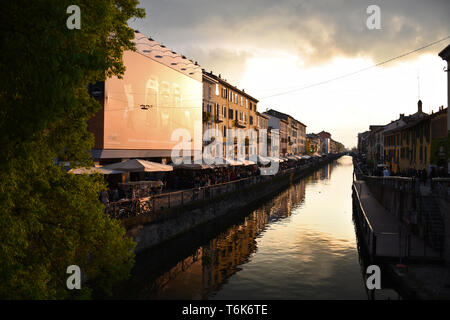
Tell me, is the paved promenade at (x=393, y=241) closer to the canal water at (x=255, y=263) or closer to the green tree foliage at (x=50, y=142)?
the canal water at (x=255, y=263)

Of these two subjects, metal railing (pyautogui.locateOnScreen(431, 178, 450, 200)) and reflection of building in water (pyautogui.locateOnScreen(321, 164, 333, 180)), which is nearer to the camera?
metal railing (pyautogui.locateOnScreen(431, 178, 450, 200))

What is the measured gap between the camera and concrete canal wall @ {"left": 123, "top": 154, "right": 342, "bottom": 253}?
1739 cm

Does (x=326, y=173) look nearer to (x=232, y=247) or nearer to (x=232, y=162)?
(x=232, y=162)

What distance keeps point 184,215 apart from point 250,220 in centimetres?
995

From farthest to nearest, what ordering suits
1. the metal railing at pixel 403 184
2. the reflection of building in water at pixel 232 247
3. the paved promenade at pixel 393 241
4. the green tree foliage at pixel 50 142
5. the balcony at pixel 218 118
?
the balcony at pixel 218 118, the metal railing at pixel 403 184, the reflection of building in water at pixel 232 247, the paved promenade at pixel 393 241, the green tree foliage at pixel 50 142

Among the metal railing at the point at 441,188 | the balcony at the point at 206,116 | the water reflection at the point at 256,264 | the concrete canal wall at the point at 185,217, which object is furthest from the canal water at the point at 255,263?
the balcony at the point at 206,116

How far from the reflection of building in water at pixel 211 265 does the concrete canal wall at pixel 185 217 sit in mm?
1828

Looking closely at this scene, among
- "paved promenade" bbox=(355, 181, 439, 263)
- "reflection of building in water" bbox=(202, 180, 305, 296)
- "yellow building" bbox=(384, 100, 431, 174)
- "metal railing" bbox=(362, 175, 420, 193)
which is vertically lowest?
"reflection of building in water" bbox=(202, 180, 305, 296)

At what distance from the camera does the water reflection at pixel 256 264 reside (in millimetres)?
14664

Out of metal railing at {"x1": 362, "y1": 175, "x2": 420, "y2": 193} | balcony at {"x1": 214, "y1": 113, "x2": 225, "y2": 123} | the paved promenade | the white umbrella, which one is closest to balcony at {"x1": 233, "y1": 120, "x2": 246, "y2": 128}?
balcony at {"x1": 214, "y1": 113, "x2": 225, "y2": 123}

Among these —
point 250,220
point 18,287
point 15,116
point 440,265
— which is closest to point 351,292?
point 440,265

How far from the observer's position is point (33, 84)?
487cm

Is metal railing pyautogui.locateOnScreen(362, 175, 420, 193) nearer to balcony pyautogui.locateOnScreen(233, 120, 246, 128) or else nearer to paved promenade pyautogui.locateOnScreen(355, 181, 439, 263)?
paved promenade pyautogui.locateOnScreen(355, 181, 439, 263)

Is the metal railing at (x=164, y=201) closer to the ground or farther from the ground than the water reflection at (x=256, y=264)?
farther from the ground
